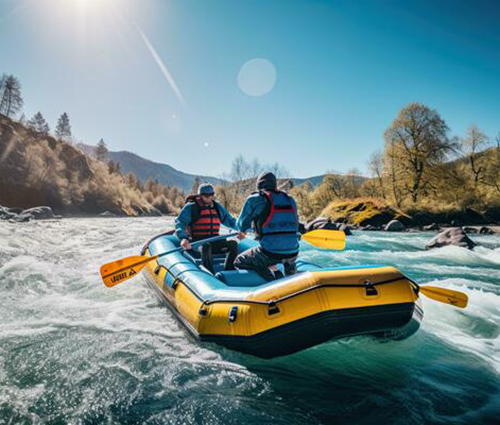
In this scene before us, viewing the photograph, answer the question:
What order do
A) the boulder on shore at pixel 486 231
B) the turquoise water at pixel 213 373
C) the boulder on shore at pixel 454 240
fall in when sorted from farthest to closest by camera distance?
the boulder on shore at pixel 486 231, the boulder on shore at pixel 454 240, the turquoise water at pixel 213 373

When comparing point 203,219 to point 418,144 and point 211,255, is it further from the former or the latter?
point 418,144

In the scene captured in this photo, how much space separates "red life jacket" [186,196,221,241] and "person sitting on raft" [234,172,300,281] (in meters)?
1.54

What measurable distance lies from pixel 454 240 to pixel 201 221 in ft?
35.2

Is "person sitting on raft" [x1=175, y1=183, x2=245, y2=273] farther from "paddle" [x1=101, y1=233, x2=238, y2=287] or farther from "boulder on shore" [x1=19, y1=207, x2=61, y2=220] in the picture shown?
"boulder on shore" [x1=19, y1=207, x2=61, y2=220]

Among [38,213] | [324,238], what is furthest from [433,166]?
[38,213]

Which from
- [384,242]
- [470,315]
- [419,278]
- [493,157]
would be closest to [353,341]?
[470,315]

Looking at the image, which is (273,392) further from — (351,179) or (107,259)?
(351,179)

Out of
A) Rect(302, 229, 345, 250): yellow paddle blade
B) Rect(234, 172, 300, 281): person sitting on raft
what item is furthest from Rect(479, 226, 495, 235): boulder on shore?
Rect(234, 172, 300, 281): person sitting on raft

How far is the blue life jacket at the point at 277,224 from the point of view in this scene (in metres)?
3.53

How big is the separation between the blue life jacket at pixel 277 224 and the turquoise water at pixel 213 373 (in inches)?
48.2

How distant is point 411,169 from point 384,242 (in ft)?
49.5

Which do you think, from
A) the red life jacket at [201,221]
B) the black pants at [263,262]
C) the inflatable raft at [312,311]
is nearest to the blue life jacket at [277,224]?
the black pants at [263,262]

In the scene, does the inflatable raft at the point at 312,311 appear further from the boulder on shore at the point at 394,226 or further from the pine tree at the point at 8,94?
the pine tree at the point at 8,94

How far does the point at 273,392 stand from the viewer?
8.54ft
